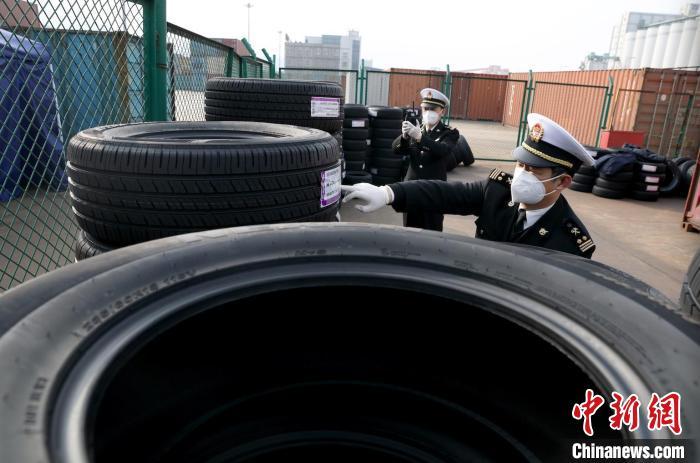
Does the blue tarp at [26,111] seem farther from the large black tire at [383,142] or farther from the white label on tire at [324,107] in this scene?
the large black tire at [383,142]

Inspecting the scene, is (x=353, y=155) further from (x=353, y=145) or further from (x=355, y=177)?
(x=355, y=177)

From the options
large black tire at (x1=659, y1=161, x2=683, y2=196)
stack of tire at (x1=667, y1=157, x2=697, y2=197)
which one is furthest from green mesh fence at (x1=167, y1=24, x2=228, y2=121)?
stack of tire at (x1=667, y1=157, x2=697, y2=197)

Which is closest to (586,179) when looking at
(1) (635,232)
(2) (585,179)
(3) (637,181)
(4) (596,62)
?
(2) (585,179)

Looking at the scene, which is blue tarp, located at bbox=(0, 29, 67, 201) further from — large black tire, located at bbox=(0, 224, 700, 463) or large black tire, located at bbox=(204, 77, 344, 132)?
large black tire, located at bbox=(0, 224, 700, 463)

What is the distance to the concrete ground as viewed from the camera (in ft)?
15.8

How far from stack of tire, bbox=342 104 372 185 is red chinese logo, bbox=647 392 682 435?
6.06 m

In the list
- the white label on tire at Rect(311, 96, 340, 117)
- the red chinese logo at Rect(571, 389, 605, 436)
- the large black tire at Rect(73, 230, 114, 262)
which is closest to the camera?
the red chinese logo at Rect(571, 389, 605, 436)

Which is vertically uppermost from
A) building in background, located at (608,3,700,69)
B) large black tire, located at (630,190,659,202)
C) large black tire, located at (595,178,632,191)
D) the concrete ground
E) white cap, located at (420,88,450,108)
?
building in background, located at (608,3,700,69)

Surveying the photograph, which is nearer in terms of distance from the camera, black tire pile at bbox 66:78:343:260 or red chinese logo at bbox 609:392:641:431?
red chinese logo at bbox 609:392:641:431

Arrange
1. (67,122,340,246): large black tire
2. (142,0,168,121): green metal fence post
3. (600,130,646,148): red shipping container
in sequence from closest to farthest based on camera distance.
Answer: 1. (67,122,340,246): large black tire
2. (142,0,168,121): green metal fence post
3. (600,130,646,148): red shipping container

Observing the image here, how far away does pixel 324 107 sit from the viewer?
148 inches

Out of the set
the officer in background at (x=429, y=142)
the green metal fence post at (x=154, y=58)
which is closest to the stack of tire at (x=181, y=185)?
the green metal fence post at (x=154, y=58)

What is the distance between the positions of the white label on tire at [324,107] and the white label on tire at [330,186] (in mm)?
1571

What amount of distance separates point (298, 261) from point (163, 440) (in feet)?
1.70
